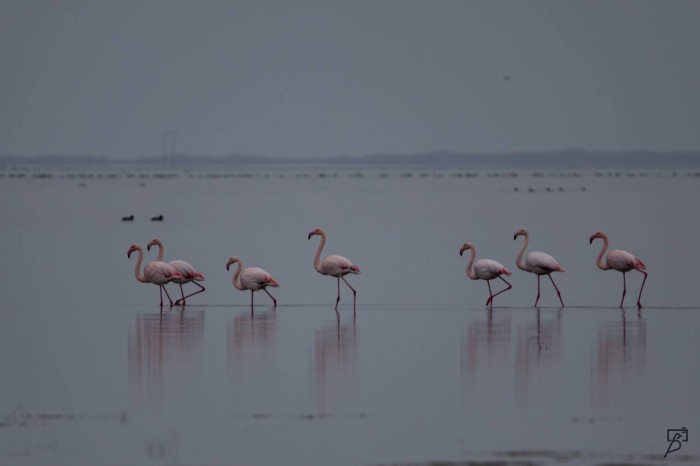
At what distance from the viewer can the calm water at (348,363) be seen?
30.5 ft

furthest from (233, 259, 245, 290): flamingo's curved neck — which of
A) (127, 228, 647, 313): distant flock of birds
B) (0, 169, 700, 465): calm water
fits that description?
(0, 169, 700, 465): calm water

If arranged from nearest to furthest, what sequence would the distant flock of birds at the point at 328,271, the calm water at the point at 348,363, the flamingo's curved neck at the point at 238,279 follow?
the calm water at the point at 348,363, the distant flock of birds at the point at 328,271, the flamingo's curved neck at the point at 238,279

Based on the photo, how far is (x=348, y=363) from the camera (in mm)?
12461

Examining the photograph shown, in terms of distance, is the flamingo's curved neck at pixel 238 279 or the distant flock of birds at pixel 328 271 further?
the flamingo's curved neck at pixel 238 279

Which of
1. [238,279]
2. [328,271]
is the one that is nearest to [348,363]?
[238,279]

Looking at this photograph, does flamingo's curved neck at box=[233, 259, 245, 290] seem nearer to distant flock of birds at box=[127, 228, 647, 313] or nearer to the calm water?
distant flock of birds at box=[127, 228, 647, 313]

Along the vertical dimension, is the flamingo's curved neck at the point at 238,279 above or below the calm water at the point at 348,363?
above

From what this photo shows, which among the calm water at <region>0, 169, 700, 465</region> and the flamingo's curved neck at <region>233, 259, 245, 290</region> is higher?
the flamingo's curved neck at <region>233, 259, 245, 290</region>

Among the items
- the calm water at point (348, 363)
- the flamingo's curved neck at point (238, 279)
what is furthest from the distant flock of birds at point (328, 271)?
the calm water at point (348, 363)

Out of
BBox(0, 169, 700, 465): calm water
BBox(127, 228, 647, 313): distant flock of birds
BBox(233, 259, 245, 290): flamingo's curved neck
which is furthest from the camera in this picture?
BBox(233, 259, 245, 290): flamingo's curved neck

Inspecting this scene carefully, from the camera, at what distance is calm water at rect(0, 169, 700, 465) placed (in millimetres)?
9281

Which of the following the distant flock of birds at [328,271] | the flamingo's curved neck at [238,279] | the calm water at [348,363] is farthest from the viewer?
the flamingo's curved neck at [238,279]

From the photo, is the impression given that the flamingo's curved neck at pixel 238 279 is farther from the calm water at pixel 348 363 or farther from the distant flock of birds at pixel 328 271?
the calm water at pixel 348 363

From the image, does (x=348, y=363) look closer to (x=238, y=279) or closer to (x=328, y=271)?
(x=238, y=279)
